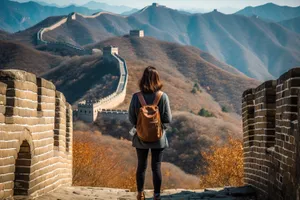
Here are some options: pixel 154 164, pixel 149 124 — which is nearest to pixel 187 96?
pixel 154 164

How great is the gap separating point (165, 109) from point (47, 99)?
94.2 inches

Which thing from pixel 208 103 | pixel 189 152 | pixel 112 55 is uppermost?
pixel 112 55

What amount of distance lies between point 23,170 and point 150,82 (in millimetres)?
2055

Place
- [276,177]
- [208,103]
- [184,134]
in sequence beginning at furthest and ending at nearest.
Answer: [208,103] → [184,134] → [276,177]

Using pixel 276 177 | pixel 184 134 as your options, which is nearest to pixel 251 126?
pixel 276 177

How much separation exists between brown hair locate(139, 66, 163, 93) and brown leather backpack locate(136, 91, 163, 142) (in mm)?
205

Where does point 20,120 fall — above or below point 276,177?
above

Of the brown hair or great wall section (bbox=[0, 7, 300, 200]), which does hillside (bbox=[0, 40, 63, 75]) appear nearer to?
great wall section (bbox=[0, 7, 300, 200])

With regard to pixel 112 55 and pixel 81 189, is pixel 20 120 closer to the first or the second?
pixel 81 189

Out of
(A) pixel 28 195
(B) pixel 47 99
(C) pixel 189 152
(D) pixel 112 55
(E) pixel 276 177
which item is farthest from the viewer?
(D) pixel 112 55

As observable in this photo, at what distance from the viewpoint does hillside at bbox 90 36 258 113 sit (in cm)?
9175

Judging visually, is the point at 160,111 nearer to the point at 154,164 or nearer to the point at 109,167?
the point at 154,164

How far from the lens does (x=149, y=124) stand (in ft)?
24.1

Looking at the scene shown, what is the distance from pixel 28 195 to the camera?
25.8ft
